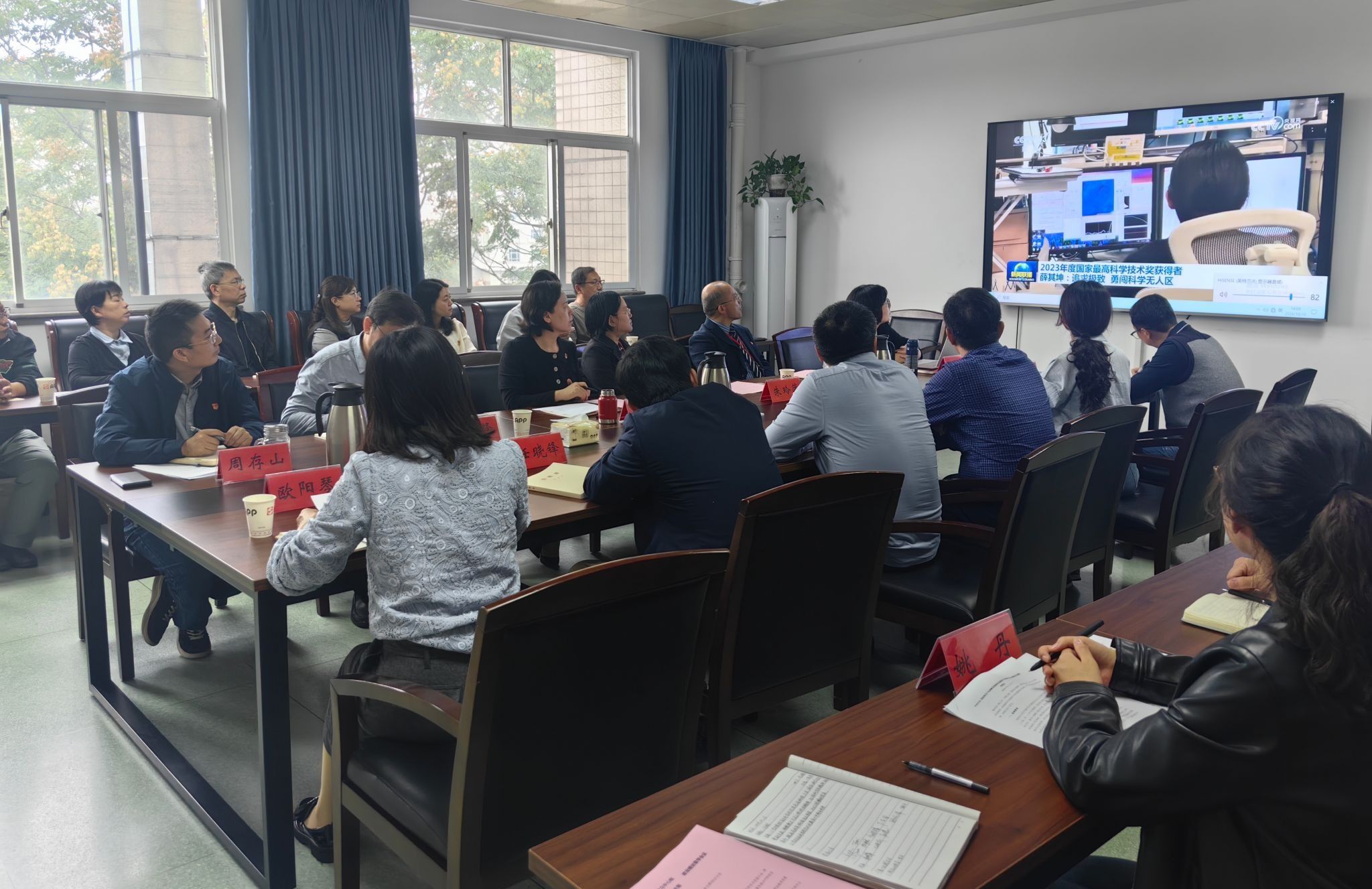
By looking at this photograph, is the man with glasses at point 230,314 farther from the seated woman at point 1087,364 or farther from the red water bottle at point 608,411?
the seated woman at point 1087,364

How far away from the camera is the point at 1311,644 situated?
1.03 metres

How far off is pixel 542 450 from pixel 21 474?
288 cm

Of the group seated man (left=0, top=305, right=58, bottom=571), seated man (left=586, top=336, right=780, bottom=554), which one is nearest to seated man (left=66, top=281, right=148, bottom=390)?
seated man (left=0, top=305, right=58, bottom=571)

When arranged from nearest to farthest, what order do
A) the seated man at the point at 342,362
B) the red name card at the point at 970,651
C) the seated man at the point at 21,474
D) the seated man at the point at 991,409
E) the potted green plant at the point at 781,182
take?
the red name card at the point at 970,651, the seated man at the point at 991,409, the seated man at the point at 342,362, the seated man at the point at 21,474, the potted green plant at the point at 781,182

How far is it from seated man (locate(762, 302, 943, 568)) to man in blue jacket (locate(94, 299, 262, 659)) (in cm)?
170

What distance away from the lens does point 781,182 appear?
8867 millimetres

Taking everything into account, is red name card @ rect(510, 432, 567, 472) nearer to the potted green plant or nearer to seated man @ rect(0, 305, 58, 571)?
seated man @ rect(0, 305, 58, 571)

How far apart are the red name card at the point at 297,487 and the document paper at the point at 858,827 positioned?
166cm

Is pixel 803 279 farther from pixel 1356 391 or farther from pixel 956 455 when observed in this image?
pixel 1356 391

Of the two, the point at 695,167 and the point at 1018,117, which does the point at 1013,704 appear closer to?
the point at 1018,117

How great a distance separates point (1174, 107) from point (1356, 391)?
2.09 meters

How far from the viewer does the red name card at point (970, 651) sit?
Result: 1.54m

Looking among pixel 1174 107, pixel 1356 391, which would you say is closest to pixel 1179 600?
pixel 1356 391

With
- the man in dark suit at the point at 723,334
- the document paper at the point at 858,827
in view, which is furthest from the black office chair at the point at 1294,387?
the document paper at the point at 858,827
